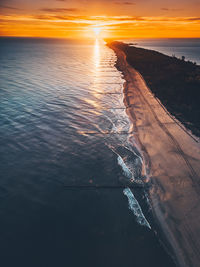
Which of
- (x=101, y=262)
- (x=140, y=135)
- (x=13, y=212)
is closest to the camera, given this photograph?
(x=101, y=262)

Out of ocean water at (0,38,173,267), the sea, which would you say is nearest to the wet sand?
the sea

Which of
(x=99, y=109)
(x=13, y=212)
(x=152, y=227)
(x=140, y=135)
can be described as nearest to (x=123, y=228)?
(x=152, y=227)

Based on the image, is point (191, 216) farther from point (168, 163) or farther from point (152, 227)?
point (168, 163)

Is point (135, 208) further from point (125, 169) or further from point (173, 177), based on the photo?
point (173, 177)

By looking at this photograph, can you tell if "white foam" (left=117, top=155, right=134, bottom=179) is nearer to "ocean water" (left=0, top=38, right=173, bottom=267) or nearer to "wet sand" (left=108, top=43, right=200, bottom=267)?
"ocean water" (left=0, top=38, right=173, bottom=267)

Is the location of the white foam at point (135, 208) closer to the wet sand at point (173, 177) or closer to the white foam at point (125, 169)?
the wet sand at point (173, 177)

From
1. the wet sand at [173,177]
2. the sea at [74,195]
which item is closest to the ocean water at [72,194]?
the sea at [74,195]
